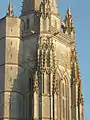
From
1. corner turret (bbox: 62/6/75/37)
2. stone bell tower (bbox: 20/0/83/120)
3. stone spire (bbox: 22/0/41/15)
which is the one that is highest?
stone spire (bbox: 22/0/41/15)

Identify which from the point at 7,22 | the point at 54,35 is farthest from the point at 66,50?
the point at 7,22

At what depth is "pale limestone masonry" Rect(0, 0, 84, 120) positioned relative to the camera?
4231 centimetres

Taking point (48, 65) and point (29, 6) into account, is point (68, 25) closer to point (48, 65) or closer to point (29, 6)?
point (29, 6)

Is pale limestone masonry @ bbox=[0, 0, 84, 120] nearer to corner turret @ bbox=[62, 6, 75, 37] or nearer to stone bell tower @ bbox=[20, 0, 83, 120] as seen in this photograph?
stone bell tower @ bbox=[20, 0, 83, 120]

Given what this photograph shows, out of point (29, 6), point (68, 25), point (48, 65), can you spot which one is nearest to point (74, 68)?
point (48, 65)

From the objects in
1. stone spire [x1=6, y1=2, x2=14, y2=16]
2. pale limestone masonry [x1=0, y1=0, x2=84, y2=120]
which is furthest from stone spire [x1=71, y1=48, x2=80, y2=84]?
stone spire [x1=6, y1=2, x2=14, y2=16]

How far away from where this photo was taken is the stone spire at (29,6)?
155 ft

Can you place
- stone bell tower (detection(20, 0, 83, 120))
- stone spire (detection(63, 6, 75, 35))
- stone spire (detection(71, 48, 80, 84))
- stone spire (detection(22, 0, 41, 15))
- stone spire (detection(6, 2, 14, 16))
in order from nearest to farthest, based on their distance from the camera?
stone bell tower (detection(20, 0, 83, 120)), stone spire (detection(71, 48, 80, 84)), stone spire (detection(6, 2, 14, 16)), stone spire (detection(22, 0, 41, 15)), stone spire (detection(63, 6, 75, 35))

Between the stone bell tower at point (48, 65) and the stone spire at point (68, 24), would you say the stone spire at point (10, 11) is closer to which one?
the stone bell tower at point (48, 65)

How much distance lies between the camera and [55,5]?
4794cm

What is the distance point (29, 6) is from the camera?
47.4m

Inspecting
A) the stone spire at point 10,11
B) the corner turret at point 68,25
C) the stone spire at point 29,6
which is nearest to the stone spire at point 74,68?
the corner turret at point 68,25

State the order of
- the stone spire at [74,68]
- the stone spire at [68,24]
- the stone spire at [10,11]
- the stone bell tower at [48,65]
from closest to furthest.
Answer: the stone bell tower at [48,65] < the stone spire at [74,68] < the stone spire at [10,11] < the stone spire at [68,24]

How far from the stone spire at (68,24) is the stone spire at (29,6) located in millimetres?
3180
